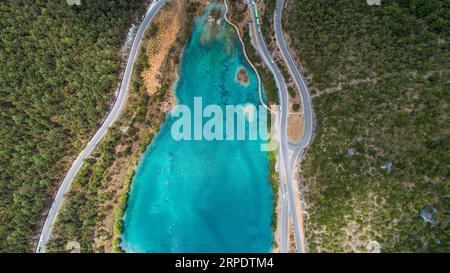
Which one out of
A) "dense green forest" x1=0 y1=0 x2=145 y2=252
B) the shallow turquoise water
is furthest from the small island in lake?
"dense green forest" x1=0 y1=0 x2=145 y2=252

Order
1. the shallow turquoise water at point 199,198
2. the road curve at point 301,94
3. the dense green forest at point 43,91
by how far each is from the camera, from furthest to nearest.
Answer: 1. the shallow turquoise water at point 199,198
2. the road curve at point 301,94
3. the dense green forest at point 43,91

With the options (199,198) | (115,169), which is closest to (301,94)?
(199,198)

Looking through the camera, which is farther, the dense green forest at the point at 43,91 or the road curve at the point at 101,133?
the road curve at the point at 101,133

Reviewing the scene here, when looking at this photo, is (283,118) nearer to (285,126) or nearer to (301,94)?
(285,126)

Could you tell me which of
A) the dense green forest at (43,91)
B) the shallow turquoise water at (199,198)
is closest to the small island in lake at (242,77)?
the shallow turquoise water at (199,198)

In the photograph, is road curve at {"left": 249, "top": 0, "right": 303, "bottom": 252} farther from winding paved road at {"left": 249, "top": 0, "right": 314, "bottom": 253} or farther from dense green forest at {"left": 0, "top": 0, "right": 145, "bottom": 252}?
dense green forest at {"left": 0, "top": 0, "right": 145, "bottom": 252}

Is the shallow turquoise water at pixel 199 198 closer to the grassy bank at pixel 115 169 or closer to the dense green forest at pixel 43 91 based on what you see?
the grassy bank at pixel 115 169
